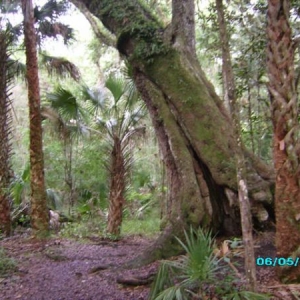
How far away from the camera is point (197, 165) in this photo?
23.6ft

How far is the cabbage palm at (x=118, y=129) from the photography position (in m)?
10.4

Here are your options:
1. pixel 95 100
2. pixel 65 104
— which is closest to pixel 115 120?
pixel 95 100

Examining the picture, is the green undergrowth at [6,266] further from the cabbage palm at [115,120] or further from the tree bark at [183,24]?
the tree bark at [183,24]

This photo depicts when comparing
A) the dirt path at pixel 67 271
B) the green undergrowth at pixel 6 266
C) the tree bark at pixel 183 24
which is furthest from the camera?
the tree bark at pixel 183 24

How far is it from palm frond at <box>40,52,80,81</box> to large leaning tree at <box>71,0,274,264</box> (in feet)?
10.3

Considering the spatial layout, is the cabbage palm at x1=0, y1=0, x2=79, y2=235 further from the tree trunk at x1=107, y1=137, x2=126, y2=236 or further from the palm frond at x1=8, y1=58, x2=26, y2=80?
the tree trunk at x1=107, y1=137, x2=126, y2=236

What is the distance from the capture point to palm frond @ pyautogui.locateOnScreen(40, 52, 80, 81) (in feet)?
37.4

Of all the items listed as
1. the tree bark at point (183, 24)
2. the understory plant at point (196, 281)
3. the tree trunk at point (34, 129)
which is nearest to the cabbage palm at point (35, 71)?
the tree trunk at point (34, 129)

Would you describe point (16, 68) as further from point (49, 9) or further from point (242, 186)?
point (242, 186)

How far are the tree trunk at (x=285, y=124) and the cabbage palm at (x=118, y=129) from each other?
5845mm

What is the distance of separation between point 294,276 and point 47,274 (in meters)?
3.86

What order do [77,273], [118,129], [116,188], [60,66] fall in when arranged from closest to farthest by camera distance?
[77,273] < [118,129] < [116,188] < [60,66]

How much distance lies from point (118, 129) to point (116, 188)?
154 cm

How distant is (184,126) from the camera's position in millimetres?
7297
